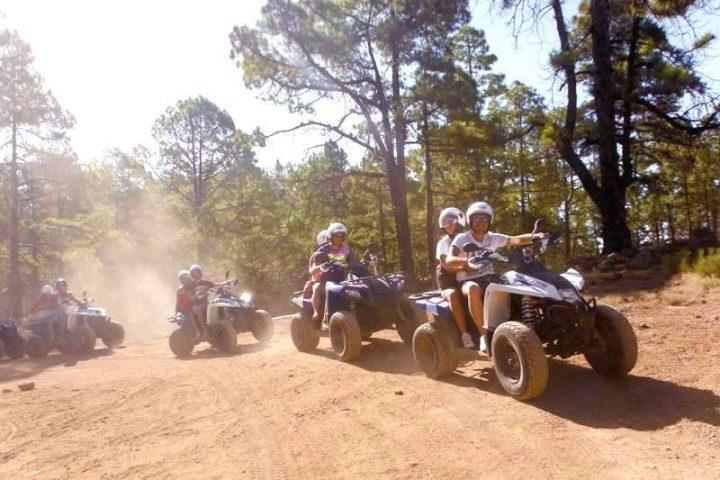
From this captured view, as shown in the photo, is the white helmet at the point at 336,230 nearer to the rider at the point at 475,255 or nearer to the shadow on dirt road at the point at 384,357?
the shadow on dirt road at the point at 384,357

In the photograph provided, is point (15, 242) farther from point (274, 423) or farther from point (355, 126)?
point (274, 423)

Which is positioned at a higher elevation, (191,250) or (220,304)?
(191,250)

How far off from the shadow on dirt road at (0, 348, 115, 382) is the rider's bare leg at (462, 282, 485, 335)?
844cm

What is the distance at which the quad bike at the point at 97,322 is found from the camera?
13.5 metres

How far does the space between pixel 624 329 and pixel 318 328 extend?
4.82 metres

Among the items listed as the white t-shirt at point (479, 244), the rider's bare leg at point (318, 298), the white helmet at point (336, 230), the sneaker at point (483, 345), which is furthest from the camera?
the white helmet at point (336, 230)

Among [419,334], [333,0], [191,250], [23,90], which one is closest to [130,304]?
[191,250]

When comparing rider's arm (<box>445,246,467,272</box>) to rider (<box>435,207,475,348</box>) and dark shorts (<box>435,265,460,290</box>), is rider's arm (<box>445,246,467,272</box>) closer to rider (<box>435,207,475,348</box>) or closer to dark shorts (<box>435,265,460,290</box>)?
rider (<box>435,207,475,348</box>)

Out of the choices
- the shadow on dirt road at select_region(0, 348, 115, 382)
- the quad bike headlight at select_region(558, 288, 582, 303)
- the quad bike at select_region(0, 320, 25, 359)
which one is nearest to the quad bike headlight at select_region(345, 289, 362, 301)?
the quad bike headlight at select_region(558, 288, 582, 303)

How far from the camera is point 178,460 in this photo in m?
4.34

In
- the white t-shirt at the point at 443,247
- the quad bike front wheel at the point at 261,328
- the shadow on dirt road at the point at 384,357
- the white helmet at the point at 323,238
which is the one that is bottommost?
the shadow on dirt road at the point at 384,357

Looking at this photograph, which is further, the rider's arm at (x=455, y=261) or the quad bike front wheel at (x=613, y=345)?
the rider's arm at (x=455, y=261)

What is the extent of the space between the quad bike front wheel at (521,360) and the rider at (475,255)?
0.42 metres

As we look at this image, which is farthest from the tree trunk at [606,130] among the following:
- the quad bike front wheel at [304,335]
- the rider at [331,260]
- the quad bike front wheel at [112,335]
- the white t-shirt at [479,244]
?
the quad bike front wheel at [112,335]
